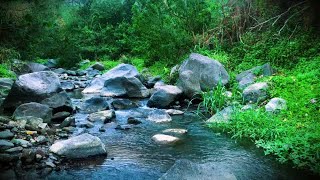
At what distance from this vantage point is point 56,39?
722 inches

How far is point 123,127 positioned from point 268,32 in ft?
20.1

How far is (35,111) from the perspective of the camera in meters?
7.20

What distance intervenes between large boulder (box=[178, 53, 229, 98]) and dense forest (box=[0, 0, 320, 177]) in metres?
0.46

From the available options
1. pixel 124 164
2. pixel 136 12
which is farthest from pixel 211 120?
pixel 136 12

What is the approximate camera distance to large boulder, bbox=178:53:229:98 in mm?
9461

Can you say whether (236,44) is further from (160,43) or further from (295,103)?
(295,103)

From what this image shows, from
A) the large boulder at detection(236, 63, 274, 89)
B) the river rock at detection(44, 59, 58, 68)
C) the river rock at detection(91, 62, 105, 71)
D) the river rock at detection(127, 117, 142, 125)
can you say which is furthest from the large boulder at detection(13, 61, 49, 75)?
the large boulder at detection(236, 63, 274, 89)

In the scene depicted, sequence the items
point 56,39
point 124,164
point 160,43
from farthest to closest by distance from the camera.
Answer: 1. point 56,39
2. point 160,43
3. point 124,164

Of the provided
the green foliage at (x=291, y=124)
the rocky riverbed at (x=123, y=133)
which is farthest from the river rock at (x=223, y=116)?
the green foliage at (x=291, y=124)

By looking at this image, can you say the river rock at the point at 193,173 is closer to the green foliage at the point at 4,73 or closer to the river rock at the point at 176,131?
the river rock at the point at 176,131

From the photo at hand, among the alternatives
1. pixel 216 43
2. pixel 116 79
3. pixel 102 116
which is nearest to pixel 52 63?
pixel 116 79

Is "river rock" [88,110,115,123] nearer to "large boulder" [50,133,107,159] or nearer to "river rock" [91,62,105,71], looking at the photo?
"large boulder" [50,133,107,159]

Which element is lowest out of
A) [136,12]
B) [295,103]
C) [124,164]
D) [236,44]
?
[124,164]

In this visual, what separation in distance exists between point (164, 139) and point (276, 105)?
8.38ft
